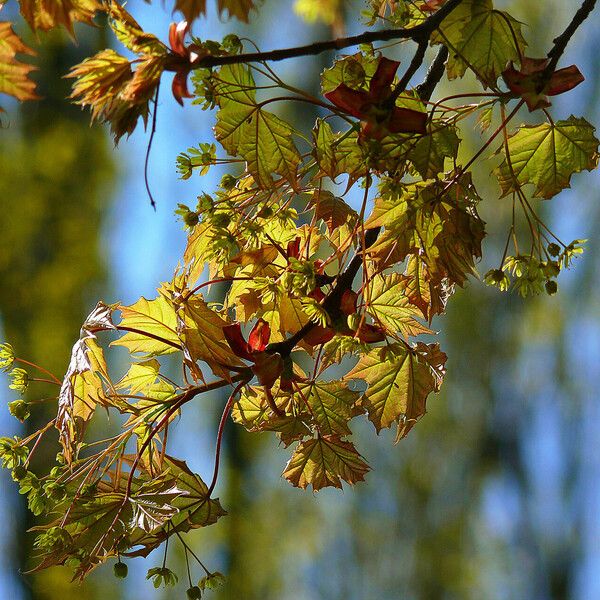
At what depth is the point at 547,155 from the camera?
63cm

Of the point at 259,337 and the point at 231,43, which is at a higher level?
the point at 231,43

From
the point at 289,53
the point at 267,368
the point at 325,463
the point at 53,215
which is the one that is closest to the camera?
the point at 289,53

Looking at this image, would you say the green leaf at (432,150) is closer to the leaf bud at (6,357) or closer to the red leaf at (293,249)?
the red leaf at (293,249)

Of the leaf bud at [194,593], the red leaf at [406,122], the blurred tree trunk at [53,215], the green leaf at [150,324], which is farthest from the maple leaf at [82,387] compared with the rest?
the blurred tree trunk at [53,215]

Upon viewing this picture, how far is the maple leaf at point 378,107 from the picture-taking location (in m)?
0.52

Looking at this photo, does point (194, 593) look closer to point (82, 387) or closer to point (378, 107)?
point (82, 387)

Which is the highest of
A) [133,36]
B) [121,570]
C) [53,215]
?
[53,215]

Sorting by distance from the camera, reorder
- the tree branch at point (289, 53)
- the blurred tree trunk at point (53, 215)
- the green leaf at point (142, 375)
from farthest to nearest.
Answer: the blurred tree trunk at point (53, 215), the green leaf at point (142, 375), the tree branch at point (289, 53)

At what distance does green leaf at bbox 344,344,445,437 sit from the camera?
63 cm

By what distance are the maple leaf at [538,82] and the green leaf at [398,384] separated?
0.65 feet

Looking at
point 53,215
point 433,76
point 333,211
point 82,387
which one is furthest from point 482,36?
point 53,215

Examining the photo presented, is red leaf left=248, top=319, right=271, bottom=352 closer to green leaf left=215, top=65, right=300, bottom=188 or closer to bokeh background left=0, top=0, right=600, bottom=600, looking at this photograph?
green leaf left=215, top=65, right=300, bottom=188

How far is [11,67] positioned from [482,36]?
307mm

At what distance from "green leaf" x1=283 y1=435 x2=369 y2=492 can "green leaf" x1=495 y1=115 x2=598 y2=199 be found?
227 millimetres
